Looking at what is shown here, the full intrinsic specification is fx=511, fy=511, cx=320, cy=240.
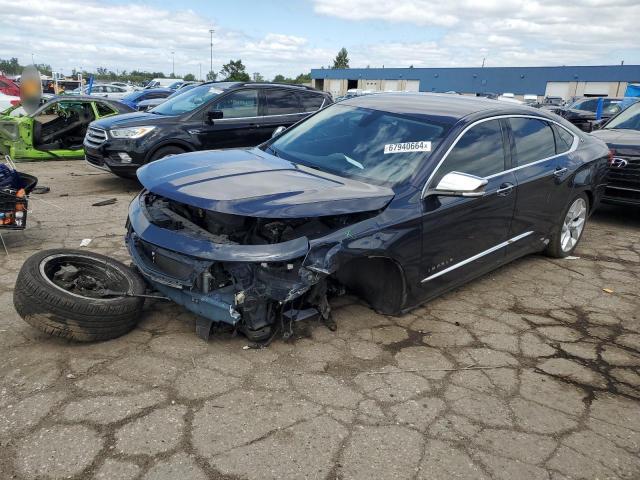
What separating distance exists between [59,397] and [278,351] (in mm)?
1293

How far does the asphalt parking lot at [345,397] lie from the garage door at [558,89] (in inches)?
2112

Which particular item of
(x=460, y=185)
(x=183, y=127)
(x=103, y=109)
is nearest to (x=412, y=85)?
(x=103, y=109)

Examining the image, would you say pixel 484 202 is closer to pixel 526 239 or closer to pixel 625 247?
pixel 526 239

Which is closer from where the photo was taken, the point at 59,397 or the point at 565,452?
the point at 565,452

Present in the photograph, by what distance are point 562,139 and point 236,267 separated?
3.73 metres

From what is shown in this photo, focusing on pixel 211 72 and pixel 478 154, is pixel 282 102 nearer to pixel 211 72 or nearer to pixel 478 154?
pixel 478 154

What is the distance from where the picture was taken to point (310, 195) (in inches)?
126

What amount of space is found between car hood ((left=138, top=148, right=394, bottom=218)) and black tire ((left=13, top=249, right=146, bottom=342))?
783 mm

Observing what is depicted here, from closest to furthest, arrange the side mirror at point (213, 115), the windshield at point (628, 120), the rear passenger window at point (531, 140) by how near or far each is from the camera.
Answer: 1. the rear passenger window at point (531, 140)
2. the windshield at point (628, 120)
3. the side mirror at point (213, 115)

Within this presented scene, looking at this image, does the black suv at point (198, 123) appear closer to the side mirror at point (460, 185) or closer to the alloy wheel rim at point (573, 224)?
the alloy wheel rim at point (573, 224)

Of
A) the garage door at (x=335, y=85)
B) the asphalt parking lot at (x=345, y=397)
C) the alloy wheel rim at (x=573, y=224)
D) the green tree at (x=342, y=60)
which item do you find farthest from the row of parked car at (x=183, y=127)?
the green tree at (x=342, y=60)

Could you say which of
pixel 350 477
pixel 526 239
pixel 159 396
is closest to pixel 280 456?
pixel 350 477

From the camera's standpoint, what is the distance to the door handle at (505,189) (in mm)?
4152

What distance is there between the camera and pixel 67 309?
307 centimetres
